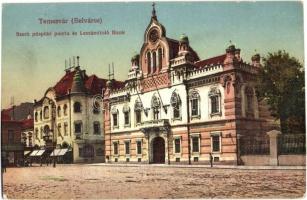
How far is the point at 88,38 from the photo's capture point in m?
16.8

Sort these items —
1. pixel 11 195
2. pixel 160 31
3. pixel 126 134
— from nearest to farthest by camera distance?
pixel 11 195, pixel 160 31, pixel 126 134

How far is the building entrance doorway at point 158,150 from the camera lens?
20844mm

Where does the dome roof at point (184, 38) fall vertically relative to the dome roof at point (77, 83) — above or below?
above

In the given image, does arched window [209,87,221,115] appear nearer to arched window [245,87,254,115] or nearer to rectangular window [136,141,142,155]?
arched window [245,87,254,115]

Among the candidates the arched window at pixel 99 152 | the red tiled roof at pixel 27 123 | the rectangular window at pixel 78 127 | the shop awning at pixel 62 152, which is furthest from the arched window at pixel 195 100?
the red tiled roof at pixel 27 123

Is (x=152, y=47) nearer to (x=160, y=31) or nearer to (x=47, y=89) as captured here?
(x=160, y=31)

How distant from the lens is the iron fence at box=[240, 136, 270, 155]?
1822 cm

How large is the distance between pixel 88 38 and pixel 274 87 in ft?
21.6

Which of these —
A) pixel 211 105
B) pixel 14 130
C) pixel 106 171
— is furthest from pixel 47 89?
pixel 211 105

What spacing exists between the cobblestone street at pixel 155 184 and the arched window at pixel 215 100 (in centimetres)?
242

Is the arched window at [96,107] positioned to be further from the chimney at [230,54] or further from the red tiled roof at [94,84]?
the chimney at [230,54]

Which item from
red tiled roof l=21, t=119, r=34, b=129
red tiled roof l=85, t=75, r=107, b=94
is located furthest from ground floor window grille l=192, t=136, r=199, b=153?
red tiled roof l=21, t=119, r=34, b=129

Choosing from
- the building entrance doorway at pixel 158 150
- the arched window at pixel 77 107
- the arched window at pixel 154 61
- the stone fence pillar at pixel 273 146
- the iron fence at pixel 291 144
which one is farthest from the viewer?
the arched window at pixel 77 107

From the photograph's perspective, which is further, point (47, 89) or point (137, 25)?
point (47, 89)
